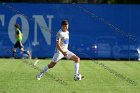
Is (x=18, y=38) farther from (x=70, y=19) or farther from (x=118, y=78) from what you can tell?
(x=118, y=78)

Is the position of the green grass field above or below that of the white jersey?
below

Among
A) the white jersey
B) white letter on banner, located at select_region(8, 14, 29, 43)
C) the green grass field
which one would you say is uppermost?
the white jersey

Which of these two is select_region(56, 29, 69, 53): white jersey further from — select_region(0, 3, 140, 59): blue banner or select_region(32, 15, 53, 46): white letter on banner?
select_region(32, 15, 53, 46): white letter on banner

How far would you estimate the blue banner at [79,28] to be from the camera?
3434 cm

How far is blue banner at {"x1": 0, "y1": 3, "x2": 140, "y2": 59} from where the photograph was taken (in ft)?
113

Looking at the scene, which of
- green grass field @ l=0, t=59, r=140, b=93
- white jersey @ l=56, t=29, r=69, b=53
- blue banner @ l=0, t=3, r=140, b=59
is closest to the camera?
green grass field @ l=0, t=59, r=140, b=93

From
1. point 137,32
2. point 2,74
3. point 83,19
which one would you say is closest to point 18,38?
point 83,19

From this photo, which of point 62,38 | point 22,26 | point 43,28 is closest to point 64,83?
point 62,38

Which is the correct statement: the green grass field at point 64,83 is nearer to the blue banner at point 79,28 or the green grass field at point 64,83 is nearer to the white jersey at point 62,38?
the white jersey at point 62,38

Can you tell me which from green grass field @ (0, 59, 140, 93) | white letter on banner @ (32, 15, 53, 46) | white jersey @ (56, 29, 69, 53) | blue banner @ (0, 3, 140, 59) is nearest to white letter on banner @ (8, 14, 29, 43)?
blue banner @ (0, 3, 140, 59)

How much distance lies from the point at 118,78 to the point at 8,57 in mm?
15609

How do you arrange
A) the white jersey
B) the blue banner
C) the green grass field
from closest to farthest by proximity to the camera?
the green grass field, the white jersey, the blue banner

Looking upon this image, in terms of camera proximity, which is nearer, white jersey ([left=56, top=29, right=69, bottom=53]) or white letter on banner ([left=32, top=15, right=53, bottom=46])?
white jersey ([left=56, top=29, right=69, bottom=53])

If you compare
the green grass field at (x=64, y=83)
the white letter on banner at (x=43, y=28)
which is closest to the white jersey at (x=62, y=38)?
the green grass field at (x=64, y=83)
